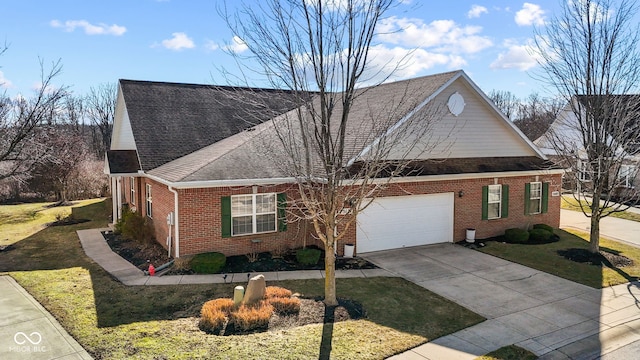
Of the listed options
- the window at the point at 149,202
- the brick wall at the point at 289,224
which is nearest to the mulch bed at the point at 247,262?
the brick wall at the point at 289,224

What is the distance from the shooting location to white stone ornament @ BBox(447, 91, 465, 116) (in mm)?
16531

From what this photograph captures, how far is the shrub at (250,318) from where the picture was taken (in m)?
8.55

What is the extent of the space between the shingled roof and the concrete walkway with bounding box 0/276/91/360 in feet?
24.6

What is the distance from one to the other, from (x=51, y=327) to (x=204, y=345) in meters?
3.40

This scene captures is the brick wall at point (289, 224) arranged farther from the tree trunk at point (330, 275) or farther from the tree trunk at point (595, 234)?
the tree trunk at point (330, 275)

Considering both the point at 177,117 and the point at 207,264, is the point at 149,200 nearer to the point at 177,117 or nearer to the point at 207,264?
the point at 177,117

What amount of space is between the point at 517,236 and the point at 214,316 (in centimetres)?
1304

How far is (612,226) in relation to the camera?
20969 mm

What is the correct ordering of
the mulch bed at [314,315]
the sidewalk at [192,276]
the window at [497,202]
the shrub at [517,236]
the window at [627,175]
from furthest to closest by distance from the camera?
the window at [497,202], the shrub at [517,236], the window at [627,175], the sidewalk at [192,276], the mulch bed at [314,315]

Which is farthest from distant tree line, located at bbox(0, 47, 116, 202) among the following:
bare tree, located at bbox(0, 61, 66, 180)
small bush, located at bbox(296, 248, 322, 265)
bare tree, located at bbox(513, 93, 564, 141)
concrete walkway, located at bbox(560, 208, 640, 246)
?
bare tree, located at bbox(513, 93, 564, 141)

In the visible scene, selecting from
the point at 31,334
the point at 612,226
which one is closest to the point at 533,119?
the point at 612,226

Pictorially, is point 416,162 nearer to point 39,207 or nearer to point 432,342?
point 432,342

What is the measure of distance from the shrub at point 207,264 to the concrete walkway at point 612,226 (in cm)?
1664

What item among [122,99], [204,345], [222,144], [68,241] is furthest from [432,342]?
[122,99]
